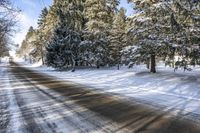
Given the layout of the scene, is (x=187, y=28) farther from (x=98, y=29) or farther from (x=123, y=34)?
(x=123, y=34)

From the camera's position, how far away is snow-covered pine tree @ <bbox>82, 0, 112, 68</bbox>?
32.6 metres

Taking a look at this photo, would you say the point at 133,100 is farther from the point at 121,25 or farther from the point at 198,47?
the point at 121,25

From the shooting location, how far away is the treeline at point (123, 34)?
15516mm

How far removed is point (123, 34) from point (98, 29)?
5.99 m

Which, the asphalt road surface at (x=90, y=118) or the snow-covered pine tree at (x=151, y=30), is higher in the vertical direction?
the snow-covered pine tree at (x=151, y=30)

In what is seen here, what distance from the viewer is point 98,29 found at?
107 feet

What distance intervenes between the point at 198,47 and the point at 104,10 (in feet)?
64.8

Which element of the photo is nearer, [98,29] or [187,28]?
[187,28]

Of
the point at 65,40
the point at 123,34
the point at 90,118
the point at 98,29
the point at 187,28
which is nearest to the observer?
A: the point at 90,118

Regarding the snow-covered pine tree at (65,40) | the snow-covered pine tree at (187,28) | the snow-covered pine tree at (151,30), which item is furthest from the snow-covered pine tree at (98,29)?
the snow-covered pine tree at (187,28)

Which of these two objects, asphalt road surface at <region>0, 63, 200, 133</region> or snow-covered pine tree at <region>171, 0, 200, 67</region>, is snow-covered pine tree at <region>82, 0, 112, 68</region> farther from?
asphalt road surface at <region>0, 63, 200, 133</region>

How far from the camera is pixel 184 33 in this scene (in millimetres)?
15445

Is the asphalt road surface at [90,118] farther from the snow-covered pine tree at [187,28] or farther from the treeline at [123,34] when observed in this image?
the treeline at [123,34]

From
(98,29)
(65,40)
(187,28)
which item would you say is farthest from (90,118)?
(65,40)
